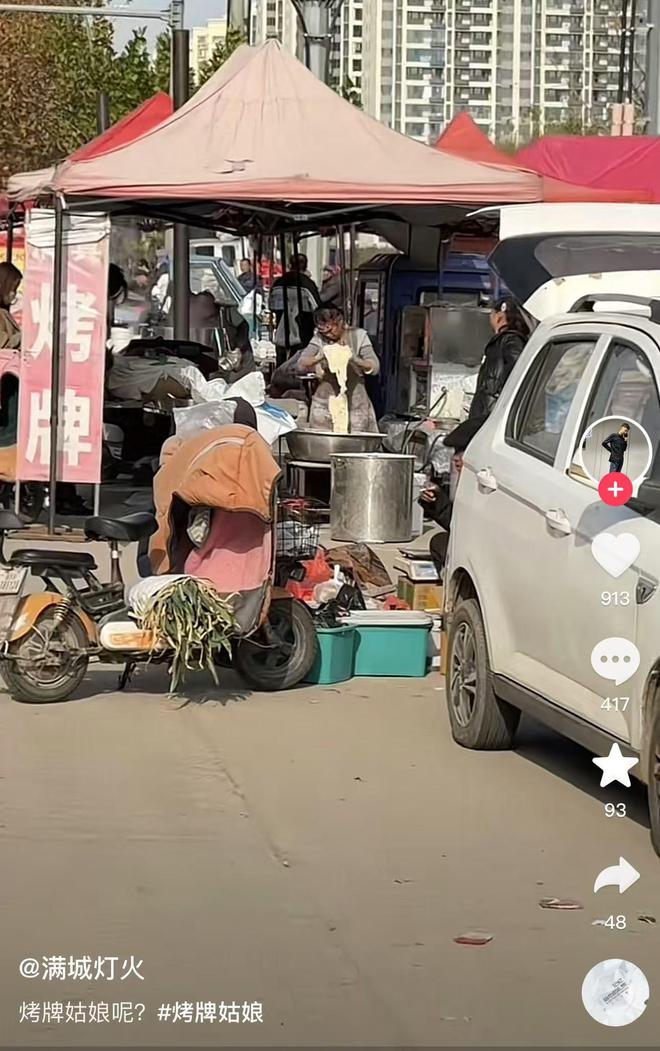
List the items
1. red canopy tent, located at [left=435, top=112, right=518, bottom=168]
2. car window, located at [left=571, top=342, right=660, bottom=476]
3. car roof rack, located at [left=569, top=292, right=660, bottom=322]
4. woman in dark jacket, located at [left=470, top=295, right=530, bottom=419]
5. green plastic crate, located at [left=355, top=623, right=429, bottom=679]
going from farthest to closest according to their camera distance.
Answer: red canopy tent, located at [left=435, top=112, right=518, bottom=168] < woman in dark jacket, located at [left=470, top=295, right=530, bottom=419] < green plastic crate, located at [left=355, top=623, right=429, bottom=679] < car roof rack, located at [left=569, top=292, right=660, bottom=322] < car window, located at [left=571, top=342, right=660, bottom=476]

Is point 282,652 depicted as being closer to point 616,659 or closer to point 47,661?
point 47,661

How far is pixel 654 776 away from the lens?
6.09 meters

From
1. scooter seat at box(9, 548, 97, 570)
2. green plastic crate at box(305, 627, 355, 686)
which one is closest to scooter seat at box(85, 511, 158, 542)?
scooter seat at box(9, 548, 97, 570)

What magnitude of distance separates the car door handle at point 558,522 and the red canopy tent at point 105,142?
20.5ft

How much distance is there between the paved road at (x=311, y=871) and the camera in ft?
15.8

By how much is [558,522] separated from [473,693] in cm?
129

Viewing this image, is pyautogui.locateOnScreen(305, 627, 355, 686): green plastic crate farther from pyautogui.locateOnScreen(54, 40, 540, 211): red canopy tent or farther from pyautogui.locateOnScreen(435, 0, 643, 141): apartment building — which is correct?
pyautogui.locateOnScreen(435, 0, 643, 141): apartment building

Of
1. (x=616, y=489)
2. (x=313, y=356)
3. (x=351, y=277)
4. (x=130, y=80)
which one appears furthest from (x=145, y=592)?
(x=130, y=80)

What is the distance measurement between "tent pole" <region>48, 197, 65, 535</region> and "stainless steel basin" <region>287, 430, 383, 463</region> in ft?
7.78

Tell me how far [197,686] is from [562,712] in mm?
2907

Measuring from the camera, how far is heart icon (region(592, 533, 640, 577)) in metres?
6.26

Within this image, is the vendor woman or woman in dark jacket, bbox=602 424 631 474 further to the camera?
the vendor woman

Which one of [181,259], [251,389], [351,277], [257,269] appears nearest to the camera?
[251,389]

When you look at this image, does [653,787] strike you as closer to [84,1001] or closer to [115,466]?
[84,1001]
